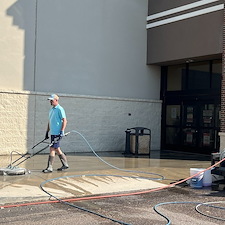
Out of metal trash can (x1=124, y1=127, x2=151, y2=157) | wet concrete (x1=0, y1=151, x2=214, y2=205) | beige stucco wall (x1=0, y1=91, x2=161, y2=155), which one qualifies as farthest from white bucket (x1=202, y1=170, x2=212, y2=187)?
beige stucco wall (x1=0, y1=91, x2=161, y2=155)

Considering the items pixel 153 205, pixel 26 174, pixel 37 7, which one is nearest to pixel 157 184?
pixel 153 205

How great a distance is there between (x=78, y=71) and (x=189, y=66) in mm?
4976

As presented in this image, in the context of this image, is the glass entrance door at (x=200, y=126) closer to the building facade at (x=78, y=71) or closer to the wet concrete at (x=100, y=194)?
the building facade at (x=78, y=71)

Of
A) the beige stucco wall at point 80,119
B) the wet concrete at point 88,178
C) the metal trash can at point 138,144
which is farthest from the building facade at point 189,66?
the wet concrete at point 88,178

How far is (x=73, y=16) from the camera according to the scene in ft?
49.3

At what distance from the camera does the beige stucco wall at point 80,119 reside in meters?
13.5

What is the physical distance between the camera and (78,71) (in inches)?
596

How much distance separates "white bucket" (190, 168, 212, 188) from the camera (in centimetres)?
861

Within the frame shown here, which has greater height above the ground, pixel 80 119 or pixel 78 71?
pixel 78 71

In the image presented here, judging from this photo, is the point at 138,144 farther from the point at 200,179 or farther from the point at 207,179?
the point at 200,179

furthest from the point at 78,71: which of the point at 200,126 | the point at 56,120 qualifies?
the point at 56,120

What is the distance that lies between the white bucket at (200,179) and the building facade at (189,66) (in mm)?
5673

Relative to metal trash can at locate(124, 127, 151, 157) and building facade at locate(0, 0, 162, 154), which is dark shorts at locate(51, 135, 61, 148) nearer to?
building facade at locate(0, 0, 162, 154)

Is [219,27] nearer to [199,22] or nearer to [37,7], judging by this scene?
[199,22]
